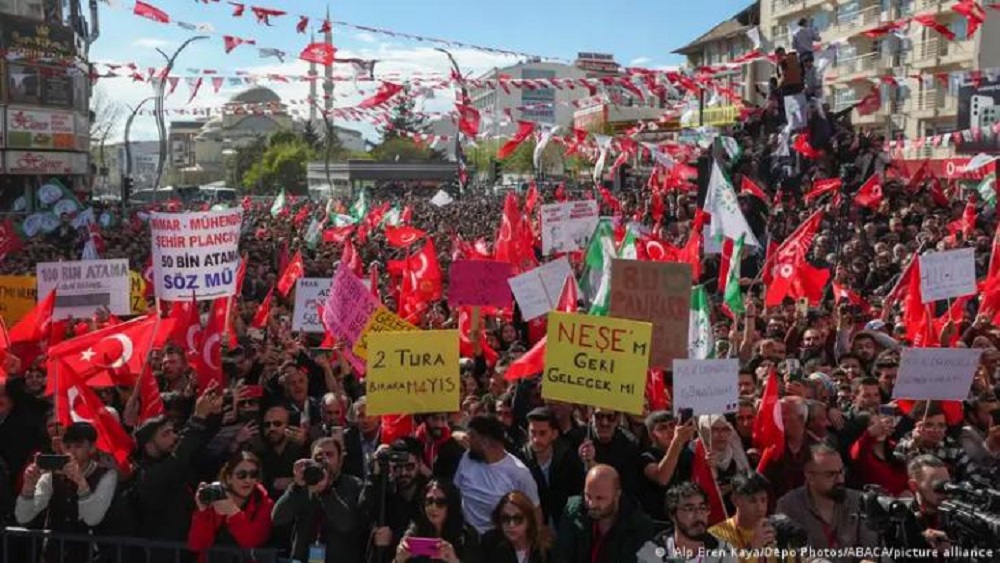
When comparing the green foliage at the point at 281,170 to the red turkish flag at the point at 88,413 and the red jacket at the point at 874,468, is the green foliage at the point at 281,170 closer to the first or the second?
the red turkish flag at the point at 88,413

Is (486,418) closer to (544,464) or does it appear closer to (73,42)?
(544,464)

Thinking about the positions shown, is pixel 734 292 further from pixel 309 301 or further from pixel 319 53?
pixel 319 53

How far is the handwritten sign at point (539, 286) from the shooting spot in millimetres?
9719

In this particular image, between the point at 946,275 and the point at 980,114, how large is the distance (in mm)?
19873

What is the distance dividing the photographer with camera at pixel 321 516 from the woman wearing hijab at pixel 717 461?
6.00ft

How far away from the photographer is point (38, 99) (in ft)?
128

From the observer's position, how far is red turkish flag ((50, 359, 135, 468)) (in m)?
6.27

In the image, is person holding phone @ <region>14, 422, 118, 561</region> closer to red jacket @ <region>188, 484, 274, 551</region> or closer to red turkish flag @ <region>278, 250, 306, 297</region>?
red jacket @ <region>188, 484, 274, 551</region>

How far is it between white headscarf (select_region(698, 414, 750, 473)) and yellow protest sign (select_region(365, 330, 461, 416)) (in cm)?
143

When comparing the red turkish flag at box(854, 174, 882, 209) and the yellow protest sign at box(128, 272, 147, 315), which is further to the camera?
the red turkish flag at box(854, 174, 882, 209)

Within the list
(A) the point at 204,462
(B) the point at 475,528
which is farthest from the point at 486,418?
(A) the point at 204,462

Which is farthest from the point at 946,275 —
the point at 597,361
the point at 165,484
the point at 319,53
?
the point at 319,53

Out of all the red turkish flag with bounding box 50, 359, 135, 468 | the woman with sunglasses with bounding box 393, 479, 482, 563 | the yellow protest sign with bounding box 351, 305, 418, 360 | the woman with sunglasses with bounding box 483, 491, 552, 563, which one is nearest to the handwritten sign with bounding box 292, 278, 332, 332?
the yellow protest sign with bounding box 351, 305, 418, 360

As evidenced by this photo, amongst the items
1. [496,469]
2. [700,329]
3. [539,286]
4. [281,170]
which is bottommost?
[496,469]
